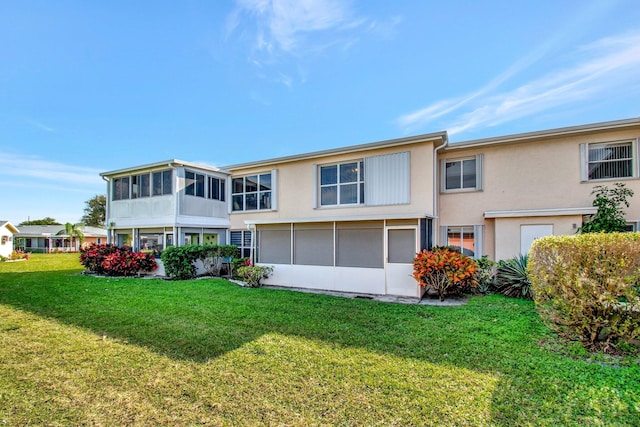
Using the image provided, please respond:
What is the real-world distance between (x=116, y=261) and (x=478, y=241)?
52.7ft

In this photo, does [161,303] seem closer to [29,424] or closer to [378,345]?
[29,424]

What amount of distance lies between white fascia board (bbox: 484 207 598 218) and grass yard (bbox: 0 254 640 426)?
4.28 m

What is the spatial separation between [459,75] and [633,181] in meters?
7.01

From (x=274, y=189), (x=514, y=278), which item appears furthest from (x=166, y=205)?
(x=514, y=278)

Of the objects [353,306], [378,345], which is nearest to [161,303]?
[353,306]

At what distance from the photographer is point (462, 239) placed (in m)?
11.5

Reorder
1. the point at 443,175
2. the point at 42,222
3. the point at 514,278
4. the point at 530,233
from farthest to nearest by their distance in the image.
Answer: the point at 42,222 < the point at 443,175 < the point at 530,233 < the point at 514,278

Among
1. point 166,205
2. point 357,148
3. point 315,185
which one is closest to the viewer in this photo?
point 357,148

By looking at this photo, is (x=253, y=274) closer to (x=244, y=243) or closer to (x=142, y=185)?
(x=244, y=243)

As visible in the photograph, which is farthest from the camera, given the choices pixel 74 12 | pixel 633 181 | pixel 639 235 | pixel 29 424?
pixel 74 12

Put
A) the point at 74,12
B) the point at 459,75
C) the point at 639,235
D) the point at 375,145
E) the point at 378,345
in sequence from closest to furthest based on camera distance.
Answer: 1. the point at 639,235
2. the point at 378,345
3. the point at 74,12
4. the point at 375,145
5. the point at 459,75

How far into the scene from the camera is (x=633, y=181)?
935 centimetres

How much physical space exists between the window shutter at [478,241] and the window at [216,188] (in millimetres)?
12557

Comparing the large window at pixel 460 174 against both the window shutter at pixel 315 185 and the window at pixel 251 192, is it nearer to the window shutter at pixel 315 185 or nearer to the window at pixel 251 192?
the window shutter at pixel 315 185
